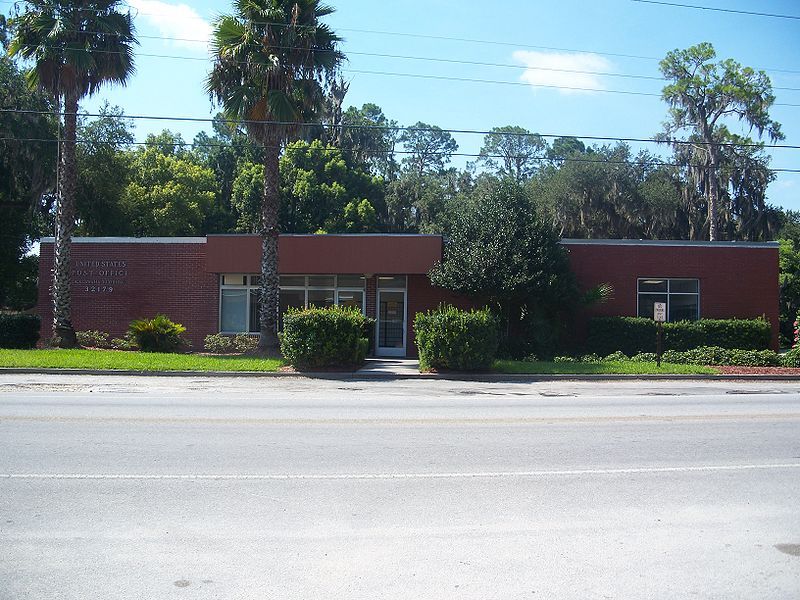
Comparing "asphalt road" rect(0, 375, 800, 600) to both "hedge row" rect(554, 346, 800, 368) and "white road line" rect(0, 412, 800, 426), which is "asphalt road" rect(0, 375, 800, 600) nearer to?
"white road line" rect(0, 412, 800, 426)

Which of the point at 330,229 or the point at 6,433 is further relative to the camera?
the point at 330,229

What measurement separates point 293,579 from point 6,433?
6.38 metres

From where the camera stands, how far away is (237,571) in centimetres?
475

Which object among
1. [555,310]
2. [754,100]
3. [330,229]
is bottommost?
[555,310]

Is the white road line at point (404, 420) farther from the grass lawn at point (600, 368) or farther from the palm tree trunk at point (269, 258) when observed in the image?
the palm tree trunk at point (269, 258)

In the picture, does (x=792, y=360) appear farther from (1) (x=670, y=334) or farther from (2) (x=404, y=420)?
(2) (x=404, y=420)

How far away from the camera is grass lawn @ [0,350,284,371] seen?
737 inches

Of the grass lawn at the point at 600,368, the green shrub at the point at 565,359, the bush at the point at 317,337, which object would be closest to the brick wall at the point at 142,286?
the bush at the point at 317,337

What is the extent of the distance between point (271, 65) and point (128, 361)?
9535 mm

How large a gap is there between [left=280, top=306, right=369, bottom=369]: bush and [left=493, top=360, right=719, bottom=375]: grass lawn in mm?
4290

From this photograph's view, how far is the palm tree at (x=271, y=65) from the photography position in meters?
20.9

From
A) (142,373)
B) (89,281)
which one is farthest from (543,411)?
(89,281)

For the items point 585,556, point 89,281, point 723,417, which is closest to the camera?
point 585,556

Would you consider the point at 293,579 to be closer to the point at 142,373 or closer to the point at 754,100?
the point at 142,373
